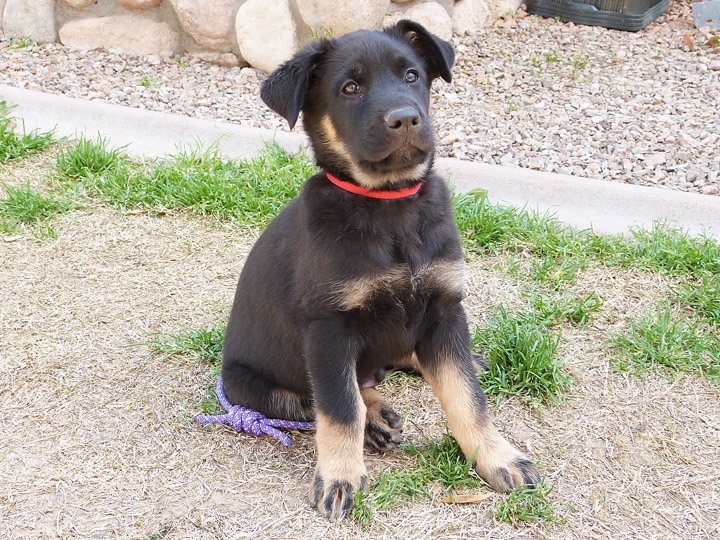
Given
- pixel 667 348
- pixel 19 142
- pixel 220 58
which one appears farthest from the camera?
pixel 220 58

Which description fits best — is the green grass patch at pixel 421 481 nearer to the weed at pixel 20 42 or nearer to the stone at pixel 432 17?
the stone at pixel 432 17

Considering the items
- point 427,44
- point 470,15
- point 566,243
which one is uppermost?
point 427,44

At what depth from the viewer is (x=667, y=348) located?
11.0 ft

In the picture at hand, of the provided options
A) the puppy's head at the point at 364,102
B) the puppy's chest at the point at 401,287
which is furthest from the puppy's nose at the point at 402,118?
the puppy's chest at the point at 401,287

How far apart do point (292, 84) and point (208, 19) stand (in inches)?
168

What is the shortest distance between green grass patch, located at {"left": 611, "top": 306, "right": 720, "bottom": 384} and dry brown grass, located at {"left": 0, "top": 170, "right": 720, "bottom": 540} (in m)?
0.06

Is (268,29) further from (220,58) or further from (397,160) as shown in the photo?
(397,160)

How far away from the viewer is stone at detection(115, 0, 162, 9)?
6625 millimetres

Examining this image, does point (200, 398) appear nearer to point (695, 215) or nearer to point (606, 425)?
point (606, 425)

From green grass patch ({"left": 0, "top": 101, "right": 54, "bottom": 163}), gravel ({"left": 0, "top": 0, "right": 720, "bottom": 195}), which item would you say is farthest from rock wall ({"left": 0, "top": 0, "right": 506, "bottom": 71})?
green grass patch ({"left": 0, "top": 101, "right": 54, "bottom": 163})

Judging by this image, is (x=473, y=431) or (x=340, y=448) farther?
(x=473, y=431)

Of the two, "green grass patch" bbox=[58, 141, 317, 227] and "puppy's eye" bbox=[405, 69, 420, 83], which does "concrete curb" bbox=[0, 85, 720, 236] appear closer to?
"green grass patch" bbox=[58, 141, 317, 227]

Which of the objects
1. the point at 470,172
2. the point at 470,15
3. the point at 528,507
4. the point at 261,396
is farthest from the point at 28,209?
the point at 470,15

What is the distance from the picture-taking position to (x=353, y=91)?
2.56 meters
